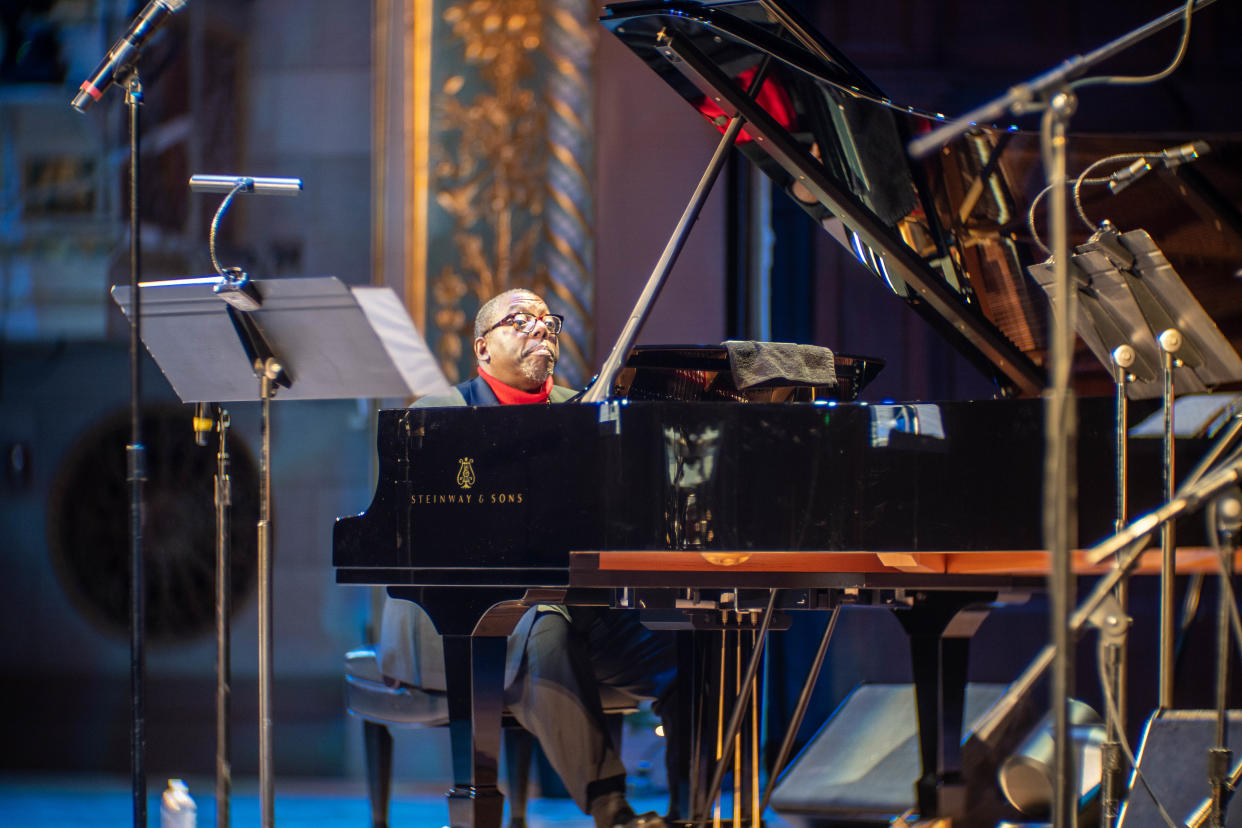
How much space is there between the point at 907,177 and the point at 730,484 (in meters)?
0.82

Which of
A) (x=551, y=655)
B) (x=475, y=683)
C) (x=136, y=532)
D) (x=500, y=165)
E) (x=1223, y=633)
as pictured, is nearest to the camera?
(x=1223, y=633)

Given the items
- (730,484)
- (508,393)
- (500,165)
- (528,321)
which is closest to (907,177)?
(730,484)

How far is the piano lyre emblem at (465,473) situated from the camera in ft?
7.54

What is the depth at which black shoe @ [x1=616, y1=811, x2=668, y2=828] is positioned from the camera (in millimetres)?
2354

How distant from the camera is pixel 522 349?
9.60 ft

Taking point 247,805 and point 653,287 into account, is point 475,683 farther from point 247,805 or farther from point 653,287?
point 247,805

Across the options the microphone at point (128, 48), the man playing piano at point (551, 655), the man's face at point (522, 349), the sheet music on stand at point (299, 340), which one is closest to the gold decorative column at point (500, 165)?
the man playing piano at point (551, 655)

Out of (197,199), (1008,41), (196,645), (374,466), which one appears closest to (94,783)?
(196,645)

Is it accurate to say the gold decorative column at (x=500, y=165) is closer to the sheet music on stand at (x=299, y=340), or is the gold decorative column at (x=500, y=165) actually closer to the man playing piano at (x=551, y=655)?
the man playing piano at (x=551, y=655)

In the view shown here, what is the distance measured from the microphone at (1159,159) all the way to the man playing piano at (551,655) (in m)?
1.25

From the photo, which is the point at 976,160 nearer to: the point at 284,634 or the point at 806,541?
the point at 806,541

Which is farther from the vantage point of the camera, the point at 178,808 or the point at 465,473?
the point at 178,808

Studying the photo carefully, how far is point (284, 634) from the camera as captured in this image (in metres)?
4.38

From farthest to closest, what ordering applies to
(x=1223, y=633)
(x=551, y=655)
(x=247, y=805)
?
1. (x=247, y=805)
2. (x=551, y=655)
3. (x=1223, y=633)
